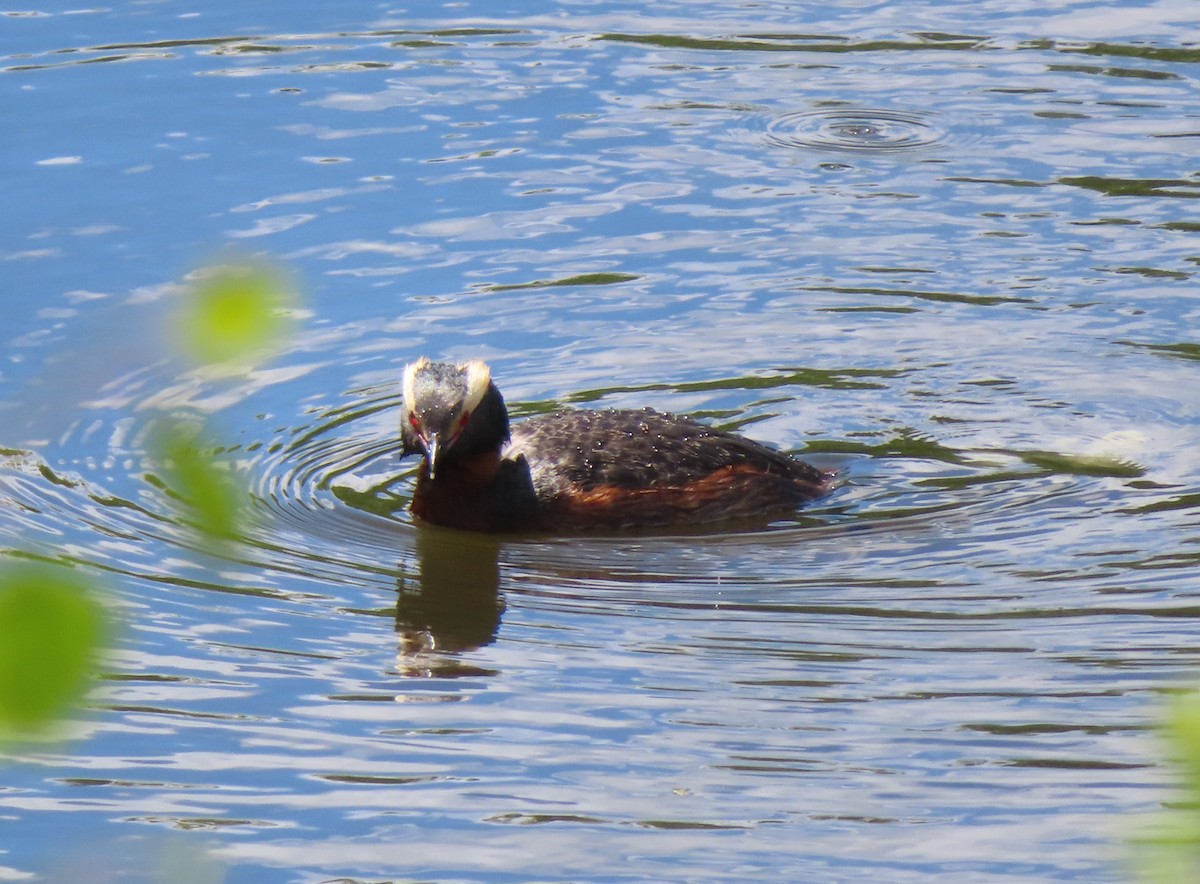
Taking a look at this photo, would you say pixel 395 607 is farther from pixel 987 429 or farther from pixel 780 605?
pixel 987 429

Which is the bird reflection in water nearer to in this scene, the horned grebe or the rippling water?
the rippling water

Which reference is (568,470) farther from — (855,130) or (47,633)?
(47,633)

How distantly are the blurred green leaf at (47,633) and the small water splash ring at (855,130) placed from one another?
1340 cm

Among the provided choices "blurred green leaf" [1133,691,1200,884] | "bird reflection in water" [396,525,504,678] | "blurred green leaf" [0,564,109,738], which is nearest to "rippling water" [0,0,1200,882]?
"bird reflection in water" [396,525,504,678]

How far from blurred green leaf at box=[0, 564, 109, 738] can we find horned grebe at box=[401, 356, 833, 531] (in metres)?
7.47

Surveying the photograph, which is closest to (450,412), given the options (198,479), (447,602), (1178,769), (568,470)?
(568,470)

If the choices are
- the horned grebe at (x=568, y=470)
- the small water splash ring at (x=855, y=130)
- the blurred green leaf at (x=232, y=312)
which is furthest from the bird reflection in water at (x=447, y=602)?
the small water splash ring at (x=855, y=130)

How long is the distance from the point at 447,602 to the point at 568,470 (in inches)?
51.3

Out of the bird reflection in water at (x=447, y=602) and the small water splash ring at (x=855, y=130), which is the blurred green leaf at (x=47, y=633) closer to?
the bird reflection in water at (x=447, y=602)

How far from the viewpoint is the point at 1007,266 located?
40.2 feet

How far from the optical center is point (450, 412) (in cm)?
916

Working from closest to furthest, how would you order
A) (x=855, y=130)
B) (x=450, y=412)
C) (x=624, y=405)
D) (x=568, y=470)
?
(x=450, y=412)
(x=568, y=470)
(x=624, y=405)
(x=855, y=130)

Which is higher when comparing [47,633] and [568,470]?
[47,633]

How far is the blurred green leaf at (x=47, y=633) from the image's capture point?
1.55 metres
